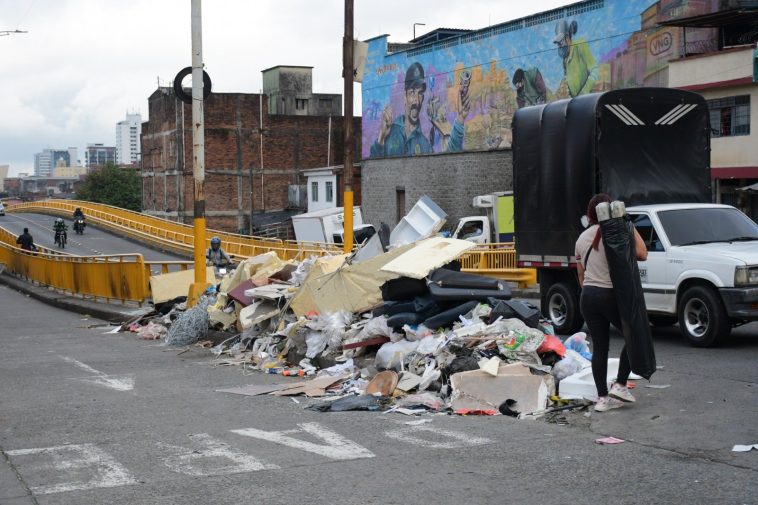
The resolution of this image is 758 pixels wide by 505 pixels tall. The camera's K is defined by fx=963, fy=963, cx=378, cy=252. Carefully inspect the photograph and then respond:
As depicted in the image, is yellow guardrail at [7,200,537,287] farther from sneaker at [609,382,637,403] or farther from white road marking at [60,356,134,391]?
sneaker at [609,382,637,403]

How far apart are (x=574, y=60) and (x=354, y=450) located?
108 feet

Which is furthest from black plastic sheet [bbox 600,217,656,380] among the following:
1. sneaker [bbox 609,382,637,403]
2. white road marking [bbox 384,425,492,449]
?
white road marking [bbox 384,425,492,449]

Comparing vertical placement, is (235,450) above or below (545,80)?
below

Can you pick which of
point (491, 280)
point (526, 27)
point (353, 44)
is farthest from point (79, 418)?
point (526, 27)

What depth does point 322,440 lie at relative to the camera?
26.3 feet

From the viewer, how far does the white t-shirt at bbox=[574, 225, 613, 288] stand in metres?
8.77

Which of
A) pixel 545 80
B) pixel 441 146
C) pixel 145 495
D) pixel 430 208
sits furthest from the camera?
pixel 441 146

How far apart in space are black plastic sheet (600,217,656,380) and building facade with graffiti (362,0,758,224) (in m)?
24.8

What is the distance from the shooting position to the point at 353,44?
20391 mm

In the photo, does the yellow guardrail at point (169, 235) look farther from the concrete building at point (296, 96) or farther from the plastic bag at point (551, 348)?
the plastic bag at point (551, 348)

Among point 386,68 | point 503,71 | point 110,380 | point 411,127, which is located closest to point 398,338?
point 110,380

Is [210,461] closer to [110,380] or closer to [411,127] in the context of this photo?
[110,380]

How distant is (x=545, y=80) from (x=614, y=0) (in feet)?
14.9

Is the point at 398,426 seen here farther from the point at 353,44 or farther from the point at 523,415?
the point at 353,44
